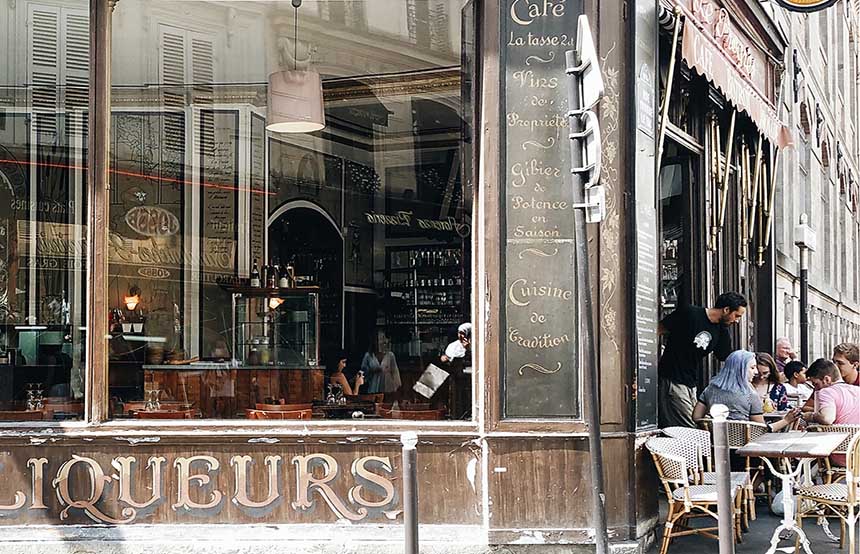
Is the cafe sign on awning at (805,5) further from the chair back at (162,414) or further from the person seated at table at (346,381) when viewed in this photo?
the chair back at (162,414)

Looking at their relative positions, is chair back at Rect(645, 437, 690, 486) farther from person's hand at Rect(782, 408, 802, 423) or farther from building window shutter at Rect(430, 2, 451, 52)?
building window shutter at Rect(430, 2, 451, 52)

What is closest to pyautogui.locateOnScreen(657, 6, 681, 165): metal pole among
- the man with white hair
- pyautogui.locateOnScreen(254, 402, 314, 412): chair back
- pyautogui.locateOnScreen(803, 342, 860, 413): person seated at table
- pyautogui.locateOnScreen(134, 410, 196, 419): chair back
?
pyautogui.locateOnScreen(803, 342, 860, 413): person seated at table

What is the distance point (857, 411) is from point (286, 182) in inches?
330

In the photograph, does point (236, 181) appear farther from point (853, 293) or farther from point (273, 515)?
point (853, 293)

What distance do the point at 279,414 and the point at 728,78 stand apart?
4834mm

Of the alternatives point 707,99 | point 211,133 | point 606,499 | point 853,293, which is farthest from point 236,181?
point 853,293

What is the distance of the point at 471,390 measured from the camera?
24.4 feet

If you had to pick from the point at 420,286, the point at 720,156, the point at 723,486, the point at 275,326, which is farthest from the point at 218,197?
the point at 723,486

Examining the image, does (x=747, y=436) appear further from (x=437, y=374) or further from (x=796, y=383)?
(x=796, y=383)

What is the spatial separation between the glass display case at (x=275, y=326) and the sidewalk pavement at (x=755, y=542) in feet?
13.0

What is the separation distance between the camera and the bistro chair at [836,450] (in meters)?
8.33

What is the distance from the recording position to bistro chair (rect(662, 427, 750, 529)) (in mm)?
7867

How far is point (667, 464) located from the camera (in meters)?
7.50

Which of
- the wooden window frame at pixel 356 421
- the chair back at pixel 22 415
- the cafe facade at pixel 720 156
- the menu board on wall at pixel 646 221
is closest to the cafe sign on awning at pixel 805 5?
the cafe facade at pixel 720 156
